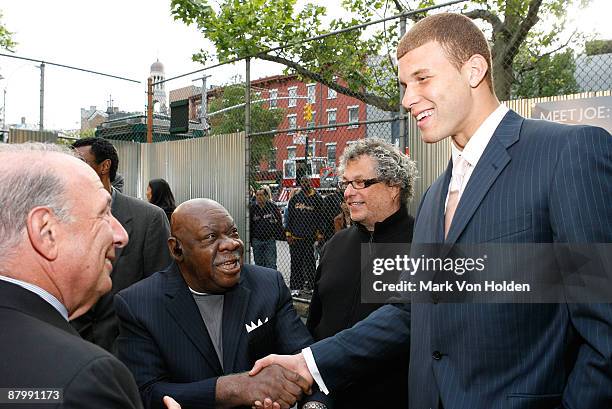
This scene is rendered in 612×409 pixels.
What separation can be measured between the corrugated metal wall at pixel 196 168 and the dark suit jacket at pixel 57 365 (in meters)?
7.05

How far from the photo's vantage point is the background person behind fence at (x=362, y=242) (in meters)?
2.89

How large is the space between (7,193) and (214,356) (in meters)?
1.36

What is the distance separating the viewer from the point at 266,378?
243 centimetres

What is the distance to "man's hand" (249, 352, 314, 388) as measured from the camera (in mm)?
2449

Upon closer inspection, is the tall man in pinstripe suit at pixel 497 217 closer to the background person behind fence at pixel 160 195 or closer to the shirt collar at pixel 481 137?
the shirt collar at pixel 481 137

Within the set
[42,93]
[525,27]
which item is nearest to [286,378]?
[525,27]

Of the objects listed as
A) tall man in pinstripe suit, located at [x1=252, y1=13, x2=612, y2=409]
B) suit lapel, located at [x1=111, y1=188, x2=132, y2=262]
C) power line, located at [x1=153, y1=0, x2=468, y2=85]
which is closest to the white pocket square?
tall man in pinstripe suit, located at [x1=252, y1=13, x2=612, y2=409]

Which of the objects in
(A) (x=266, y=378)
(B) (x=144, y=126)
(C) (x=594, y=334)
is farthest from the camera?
(B) (x=144, y=126)

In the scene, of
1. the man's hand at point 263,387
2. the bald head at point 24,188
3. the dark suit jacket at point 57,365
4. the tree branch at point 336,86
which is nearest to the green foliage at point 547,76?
the tree branch at point 336,86

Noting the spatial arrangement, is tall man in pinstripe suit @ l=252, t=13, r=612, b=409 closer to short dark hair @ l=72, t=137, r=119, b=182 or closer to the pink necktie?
the pink necktie

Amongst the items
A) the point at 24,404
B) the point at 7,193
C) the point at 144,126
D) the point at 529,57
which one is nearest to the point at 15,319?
the point at 24,404

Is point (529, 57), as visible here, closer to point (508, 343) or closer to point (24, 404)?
point (508, 343)

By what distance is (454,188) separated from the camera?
2.01 metres

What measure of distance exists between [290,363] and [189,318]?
1.62ft
